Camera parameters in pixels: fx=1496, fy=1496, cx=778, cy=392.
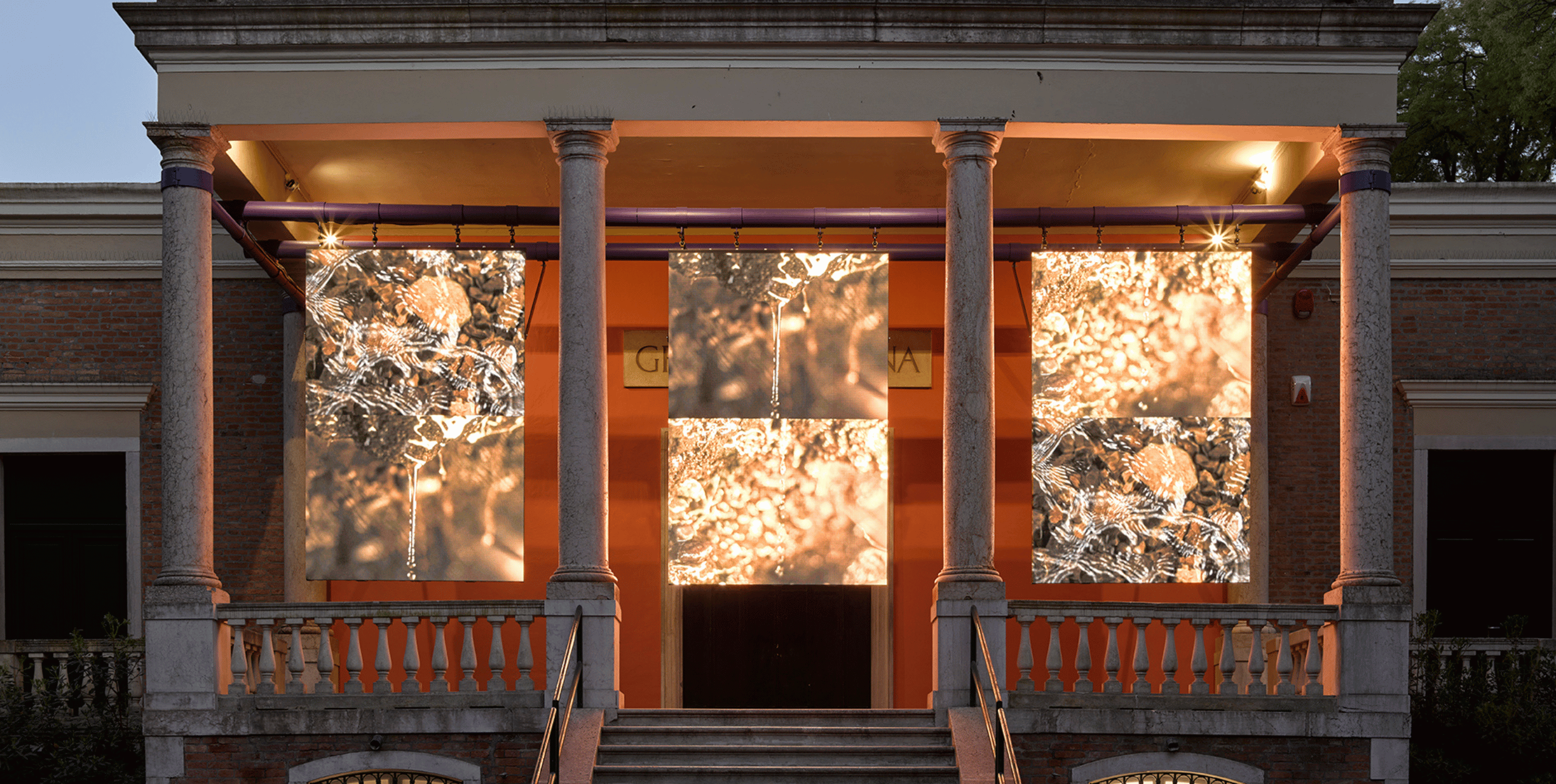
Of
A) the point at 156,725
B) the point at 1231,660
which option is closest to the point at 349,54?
the point at 156,725

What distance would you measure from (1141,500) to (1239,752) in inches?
85.6

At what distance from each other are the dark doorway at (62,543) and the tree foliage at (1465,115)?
18.9 metres

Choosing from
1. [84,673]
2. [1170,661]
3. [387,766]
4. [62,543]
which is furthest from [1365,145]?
[62,543]

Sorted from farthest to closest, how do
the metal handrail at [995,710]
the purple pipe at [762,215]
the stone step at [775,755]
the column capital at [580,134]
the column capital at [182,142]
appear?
the purple pipe at [762,215], the column capital at [580,134], the column capital at [182,142], the stone step at [775,755], the metal handrail at [995,710]

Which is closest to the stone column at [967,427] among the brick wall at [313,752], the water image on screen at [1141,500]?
the water image on screen at [1141,500]

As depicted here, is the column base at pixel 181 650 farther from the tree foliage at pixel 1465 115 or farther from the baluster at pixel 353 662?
the tree foliage at pixel 1465 115

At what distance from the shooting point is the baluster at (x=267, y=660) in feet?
37.1

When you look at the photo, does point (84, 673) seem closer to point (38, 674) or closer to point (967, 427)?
point (38, 674)

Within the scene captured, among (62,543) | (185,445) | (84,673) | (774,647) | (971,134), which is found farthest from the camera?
(62,543)

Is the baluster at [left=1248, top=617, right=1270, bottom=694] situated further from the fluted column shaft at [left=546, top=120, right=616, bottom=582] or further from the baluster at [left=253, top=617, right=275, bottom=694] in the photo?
the baluster at [left=253, top=617, right=275, bottom=694]

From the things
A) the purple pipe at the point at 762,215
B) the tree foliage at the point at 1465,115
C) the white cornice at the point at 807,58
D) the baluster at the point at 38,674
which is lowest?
the baluster at the point at 38,674

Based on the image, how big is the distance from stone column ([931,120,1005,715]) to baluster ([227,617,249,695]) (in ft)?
17.2

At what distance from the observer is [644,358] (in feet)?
50.4

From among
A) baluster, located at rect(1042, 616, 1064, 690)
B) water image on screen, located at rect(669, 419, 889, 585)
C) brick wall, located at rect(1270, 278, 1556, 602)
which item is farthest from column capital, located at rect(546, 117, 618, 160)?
brick wall, located at rect(1270, 278, 1556, 602)
